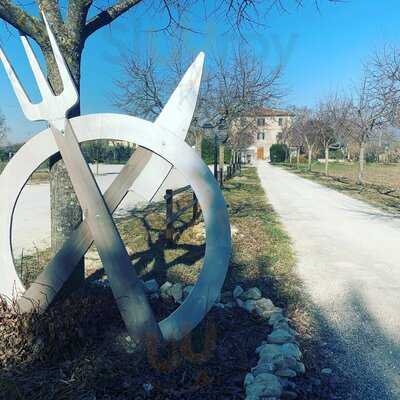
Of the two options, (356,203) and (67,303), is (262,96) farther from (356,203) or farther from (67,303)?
(67,303)

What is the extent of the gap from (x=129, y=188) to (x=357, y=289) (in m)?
3.62

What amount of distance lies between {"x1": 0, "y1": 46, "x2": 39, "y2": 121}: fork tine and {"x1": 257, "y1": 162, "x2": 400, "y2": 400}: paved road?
3.24m

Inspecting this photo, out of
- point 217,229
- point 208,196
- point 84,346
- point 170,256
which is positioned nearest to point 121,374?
point 84,346

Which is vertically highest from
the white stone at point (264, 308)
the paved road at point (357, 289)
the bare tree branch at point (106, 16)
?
the bare tree branch at point (106, 16)

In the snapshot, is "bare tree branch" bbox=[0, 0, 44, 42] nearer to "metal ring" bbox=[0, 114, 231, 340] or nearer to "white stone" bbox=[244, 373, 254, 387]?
"metal ring" bbox=[0, 114, 231, 340]

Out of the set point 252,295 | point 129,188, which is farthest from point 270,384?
point 129,188

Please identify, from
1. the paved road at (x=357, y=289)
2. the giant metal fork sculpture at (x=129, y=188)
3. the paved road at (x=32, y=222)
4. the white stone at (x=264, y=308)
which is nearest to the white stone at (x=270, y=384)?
the paved road at (x=357, y=289)

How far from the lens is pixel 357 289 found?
5234 mm

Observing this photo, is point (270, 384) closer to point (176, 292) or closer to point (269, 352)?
point (269, 352)

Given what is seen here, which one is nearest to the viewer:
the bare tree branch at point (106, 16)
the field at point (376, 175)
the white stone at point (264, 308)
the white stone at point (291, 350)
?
the white stone at point (291, 350)

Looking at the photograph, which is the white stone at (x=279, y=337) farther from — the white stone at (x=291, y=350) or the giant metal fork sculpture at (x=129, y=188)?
the giant metal fork sculpture at (x=129, y=188)

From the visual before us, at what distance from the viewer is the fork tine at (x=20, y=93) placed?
3238 millimetres

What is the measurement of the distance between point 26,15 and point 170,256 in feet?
13.3

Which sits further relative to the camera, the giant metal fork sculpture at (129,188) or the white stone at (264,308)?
the white stone at (264,308)
